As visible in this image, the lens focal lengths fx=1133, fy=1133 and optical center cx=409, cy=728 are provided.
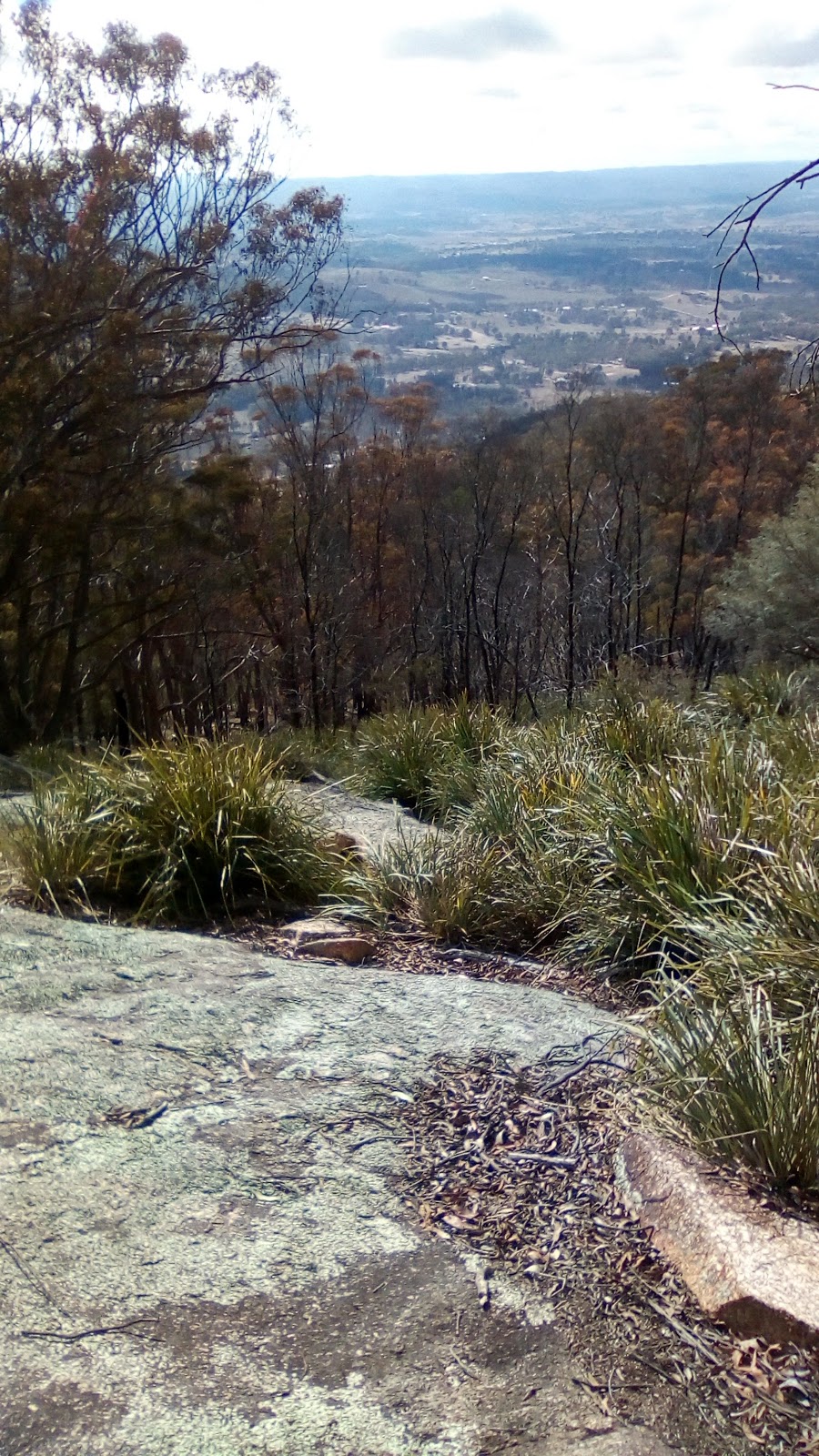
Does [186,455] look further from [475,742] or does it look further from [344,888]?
[344,888]

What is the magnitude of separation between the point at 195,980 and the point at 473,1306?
1.85 m

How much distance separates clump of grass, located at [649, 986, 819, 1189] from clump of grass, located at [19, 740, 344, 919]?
238cm

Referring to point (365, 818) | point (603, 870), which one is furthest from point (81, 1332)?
point (365, 818)

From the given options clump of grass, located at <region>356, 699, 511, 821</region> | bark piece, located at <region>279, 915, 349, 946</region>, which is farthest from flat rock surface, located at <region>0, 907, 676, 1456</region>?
clump of grass, located at <region>356, 699, 511, 821</region>

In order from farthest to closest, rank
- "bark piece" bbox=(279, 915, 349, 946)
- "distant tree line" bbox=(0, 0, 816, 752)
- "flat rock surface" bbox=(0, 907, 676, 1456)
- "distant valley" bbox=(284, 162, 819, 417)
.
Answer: "distant valley" bbox=(284, 162, 819, 417) → "distant tree line" bbox=(0, 0, 816, 752) → "bark piece" bbox=(279, 915, 349, 946) → "flat rock surface" bbox=(0, 907, 676, 1456)

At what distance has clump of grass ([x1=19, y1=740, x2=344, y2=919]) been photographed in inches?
195

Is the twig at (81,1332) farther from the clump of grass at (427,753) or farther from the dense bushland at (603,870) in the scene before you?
the clump of grass at (427,753)

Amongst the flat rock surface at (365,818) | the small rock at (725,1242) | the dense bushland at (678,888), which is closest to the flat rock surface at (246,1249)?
the small rock at (725,1242)

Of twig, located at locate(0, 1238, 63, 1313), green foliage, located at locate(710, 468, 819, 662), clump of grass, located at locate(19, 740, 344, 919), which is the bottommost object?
green foliage, located at locate(710, 468, 819, 662)

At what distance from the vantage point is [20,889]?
16.0 feet

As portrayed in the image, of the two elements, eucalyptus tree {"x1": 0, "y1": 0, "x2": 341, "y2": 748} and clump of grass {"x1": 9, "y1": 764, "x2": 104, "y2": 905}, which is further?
eucalyptus tree {"x1": 0, "y1": 0, "x2": 341, "y2": 748}

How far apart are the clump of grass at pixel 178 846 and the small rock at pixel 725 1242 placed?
A: 258cm

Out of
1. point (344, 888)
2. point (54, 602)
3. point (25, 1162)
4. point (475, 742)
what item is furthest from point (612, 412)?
point (25, 1162)

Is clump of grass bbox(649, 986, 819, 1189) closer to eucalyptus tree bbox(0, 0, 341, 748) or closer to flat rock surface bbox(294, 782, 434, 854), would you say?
flat rock surface bbox(294, 782, 434, 854)
